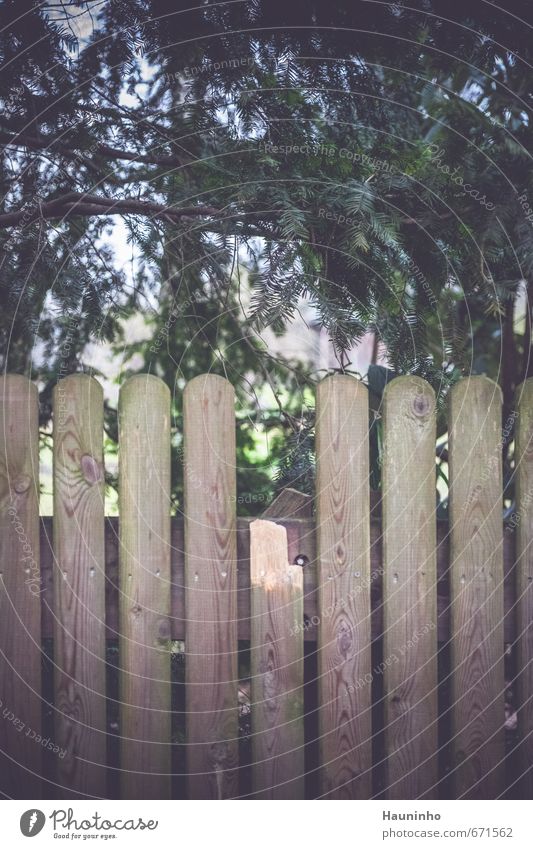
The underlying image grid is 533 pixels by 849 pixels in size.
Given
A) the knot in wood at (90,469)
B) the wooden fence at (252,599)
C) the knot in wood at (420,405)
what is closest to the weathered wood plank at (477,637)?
the wooden fence at (252,599)

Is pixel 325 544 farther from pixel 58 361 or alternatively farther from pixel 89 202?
pixel 58 361

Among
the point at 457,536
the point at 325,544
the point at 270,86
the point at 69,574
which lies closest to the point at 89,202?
the point at 270,86

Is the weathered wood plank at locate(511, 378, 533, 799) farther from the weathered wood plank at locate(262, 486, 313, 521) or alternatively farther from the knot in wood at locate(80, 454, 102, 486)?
the knot in wood at locate(80, 454, 102, 486)

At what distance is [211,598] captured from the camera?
6.16 feet

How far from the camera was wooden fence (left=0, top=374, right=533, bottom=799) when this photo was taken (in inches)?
73.2

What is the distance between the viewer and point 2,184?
2.39m

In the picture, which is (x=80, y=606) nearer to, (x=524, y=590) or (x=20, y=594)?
(x=20, y=594)

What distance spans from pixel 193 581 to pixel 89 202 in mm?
1265

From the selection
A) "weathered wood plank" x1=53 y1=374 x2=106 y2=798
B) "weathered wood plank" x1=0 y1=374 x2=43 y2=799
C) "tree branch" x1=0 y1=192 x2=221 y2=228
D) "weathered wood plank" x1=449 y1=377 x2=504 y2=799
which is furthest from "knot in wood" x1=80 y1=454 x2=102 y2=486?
"weathered wood plank" x1=449 y1=377 x2=504 y2=799

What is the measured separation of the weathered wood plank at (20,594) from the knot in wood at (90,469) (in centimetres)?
13

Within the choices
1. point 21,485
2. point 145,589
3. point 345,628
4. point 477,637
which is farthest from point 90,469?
point 477,637

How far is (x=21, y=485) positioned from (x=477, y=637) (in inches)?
52.9
